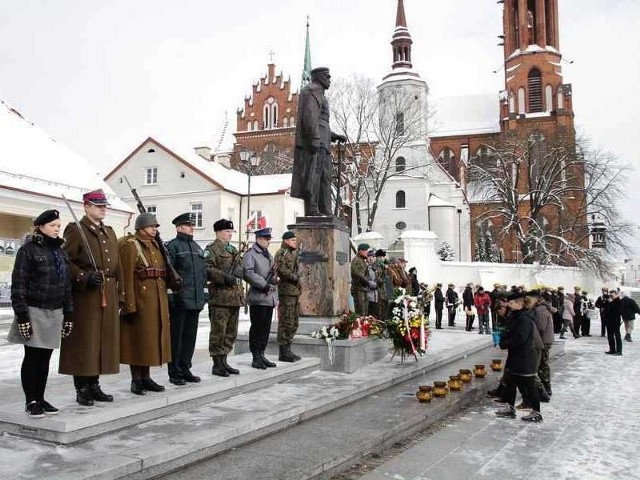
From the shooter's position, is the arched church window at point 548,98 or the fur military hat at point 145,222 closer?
the fur military hat at point 145,222

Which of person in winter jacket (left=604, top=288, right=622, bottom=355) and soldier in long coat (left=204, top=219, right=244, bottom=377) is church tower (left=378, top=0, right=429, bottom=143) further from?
soldier in long coat (left=204, top=219, right=244, bottom=377)

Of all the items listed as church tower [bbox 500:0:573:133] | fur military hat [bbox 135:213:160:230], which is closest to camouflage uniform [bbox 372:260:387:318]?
fur military hat [bbox 135:213:160:230]

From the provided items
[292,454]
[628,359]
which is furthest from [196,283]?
[628,359]

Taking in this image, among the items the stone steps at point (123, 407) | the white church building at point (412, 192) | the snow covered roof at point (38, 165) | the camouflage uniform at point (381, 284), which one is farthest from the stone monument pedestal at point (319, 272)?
the white church building at point (412, 192)

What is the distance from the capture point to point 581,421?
679 cm

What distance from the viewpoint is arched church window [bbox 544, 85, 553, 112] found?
6212 cm

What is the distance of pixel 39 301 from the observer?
15.9 ft

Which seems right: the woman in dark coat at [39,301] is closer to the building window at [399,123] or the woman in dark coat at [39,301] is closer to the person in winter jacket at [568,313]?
the person in winter jacket at [568,313]

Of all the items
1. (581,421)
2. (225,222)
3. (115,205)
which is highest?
(115,205)

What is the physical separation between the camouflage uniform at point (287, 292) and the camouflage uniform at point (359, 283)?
2.80m

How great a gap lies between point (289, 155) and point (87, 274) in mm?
53546

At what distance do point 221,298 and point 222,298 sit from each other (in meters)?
0.01

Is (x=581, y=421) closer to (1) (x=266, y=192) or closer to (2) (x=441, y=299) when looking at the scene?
(2) (x=441, y=299)

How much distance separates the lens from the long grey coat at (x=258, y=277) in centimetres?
745
